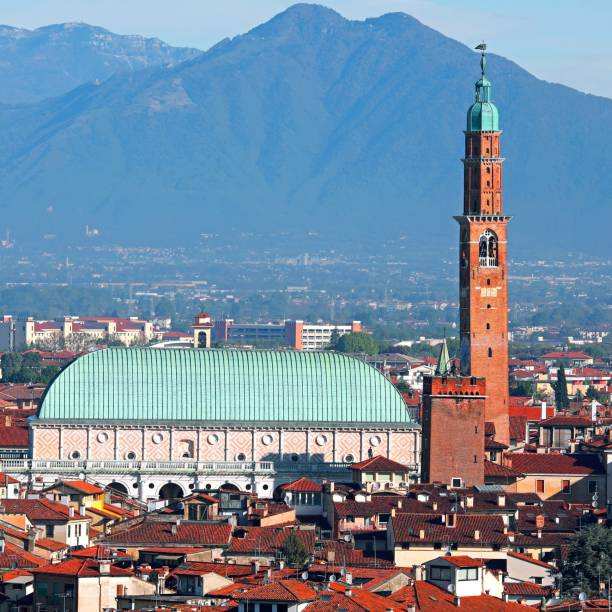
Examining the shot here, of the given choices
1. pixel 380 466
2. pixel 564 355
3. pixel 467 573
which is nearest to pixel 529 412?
pixel 380 466

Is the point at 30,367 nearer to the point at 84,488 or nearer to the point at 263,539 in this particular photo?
the point at 84,488

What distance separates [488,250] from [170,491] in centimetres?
1426

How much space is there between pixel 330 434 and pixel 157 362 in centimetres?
587

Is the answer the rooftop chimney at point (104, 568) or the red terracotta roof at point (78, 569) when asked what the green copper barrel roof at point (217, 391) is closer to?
the red terracotta roof at point (78, 569)

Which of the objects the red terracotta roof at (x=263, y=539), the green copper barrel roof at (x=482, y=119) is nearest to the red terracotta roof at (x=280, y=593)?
the red terracotta roof at (x=263, y=539)

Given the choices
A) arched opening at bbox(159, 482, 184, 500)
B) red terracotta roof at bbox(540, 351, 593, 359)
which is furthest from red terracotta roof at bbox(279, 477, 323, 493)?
red terracotta roof at bbox(540, 351, 593, 359)

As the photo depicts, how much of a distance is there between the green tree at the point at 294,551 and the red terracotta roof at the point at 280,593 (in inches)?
334

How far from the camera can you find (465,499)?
205 feet

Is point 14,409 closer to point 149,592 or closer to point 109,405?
point 109,405

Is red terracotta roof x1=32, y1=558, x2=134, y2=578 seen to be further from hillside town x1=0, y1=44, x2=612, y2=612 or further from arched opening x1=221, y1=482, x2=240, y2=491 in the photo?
arched opening x1=221, y1=482, x2=240, y2=491

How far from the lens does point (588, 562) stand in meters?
48.7

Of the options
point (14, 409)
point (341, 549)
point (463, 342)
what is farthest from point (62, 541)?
point (14, 409)

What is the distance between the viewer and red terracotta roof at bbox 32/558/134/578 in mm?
42906

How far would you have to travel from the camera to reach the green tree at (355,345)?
552ft
